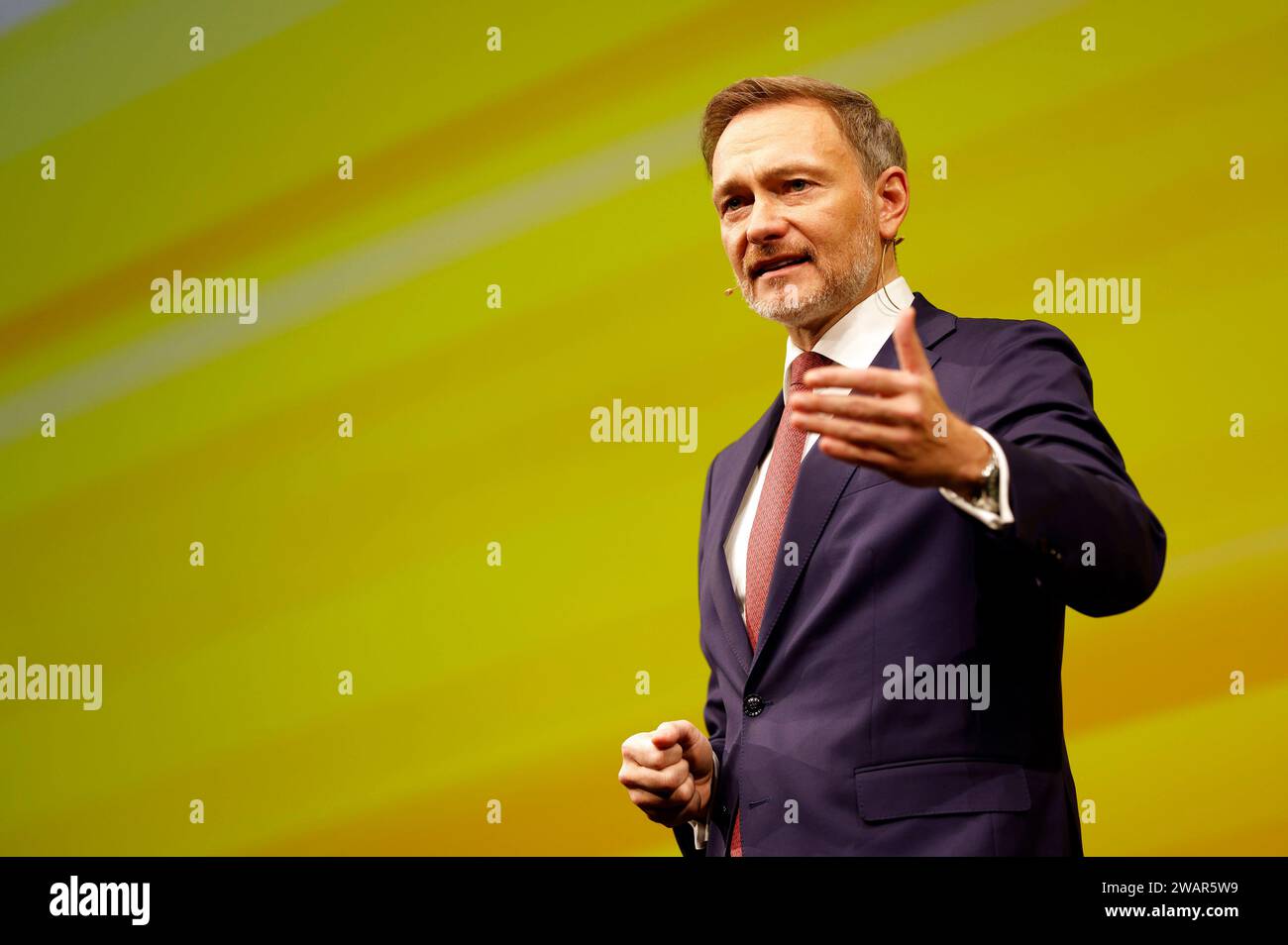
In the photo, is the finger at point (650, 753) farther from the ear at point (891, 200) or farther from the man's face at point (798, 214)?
the ear at point (891, 200)

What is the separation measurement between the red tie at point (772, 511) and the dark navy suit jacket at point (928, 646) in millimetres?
33

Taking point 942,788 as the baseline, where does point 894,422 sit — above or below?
above

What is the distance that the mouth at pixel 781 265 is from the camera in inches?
71.2

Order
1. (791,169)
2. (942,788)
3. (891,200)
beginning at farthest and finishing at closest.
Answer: (891,200)
(791,169)
(942,788)

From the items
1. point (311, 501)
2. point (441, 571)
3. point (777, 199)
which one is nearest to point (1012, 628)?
point (777, 199)

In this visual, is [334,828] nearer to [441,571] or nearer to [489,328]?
[441,571]

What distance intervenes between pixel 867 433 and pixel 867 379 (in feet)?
0.17

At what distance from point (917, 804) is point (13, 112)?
2.84 meters

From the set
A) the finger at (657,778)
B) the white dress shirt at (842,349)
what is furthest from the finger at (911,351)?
the finger at (657,778)

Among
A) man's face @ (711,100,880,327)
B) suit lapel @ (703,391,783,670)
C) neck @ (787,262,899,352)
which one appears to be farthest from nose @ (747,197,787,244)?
suit lapel @ (703,391,783,670)

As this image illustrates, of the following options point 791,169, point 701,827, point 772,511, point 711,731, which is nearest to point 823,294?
point 791,169

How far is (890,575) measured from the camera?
5.04ft

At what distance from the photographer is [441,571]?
2910 mm

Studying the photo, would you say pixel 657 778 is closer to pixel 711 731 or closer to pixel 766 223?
pixel 711 731
